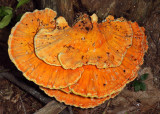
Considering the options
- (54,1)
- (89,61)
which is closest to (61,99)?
(89,61)

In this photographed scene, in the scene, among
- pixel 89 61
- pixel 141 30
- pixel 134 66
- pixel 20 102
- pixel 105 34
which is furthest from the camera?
pixel 20 102

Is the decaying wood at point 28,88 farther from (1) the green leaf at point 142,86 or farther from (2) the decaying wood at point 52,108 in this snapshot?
(1) the green leaf at point 142,86

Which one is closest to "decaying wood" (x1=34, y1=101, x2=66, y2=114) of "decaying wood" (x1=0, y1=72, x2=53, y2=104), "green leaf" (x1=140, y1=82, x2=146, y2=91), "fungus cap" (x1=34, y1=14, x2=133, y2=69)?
"decaying wood" (x1=0, y1=72, x2=53, y2=104)

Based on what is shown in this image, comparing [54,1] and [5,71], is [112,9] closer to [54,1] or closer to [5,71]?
[54,1]

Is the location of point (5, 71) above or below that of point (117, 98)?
below

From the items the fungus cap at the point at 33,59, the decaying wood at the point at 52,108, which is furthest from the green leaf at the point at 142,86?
the fungus cap at the point at 33,59

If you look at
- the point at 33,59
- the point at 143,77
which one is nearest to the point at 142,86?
the point at 143,77

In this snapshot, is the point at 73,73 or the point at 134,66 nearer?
the point at 73,73

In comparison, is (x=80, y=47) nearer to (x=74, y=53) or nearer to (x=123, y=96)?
(x=74, y=53)

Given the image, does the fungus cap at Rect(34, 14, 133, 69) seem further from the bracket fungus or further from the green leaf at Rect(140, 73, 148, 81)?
the green leaf at Rect(140, 73, 148, 81)
